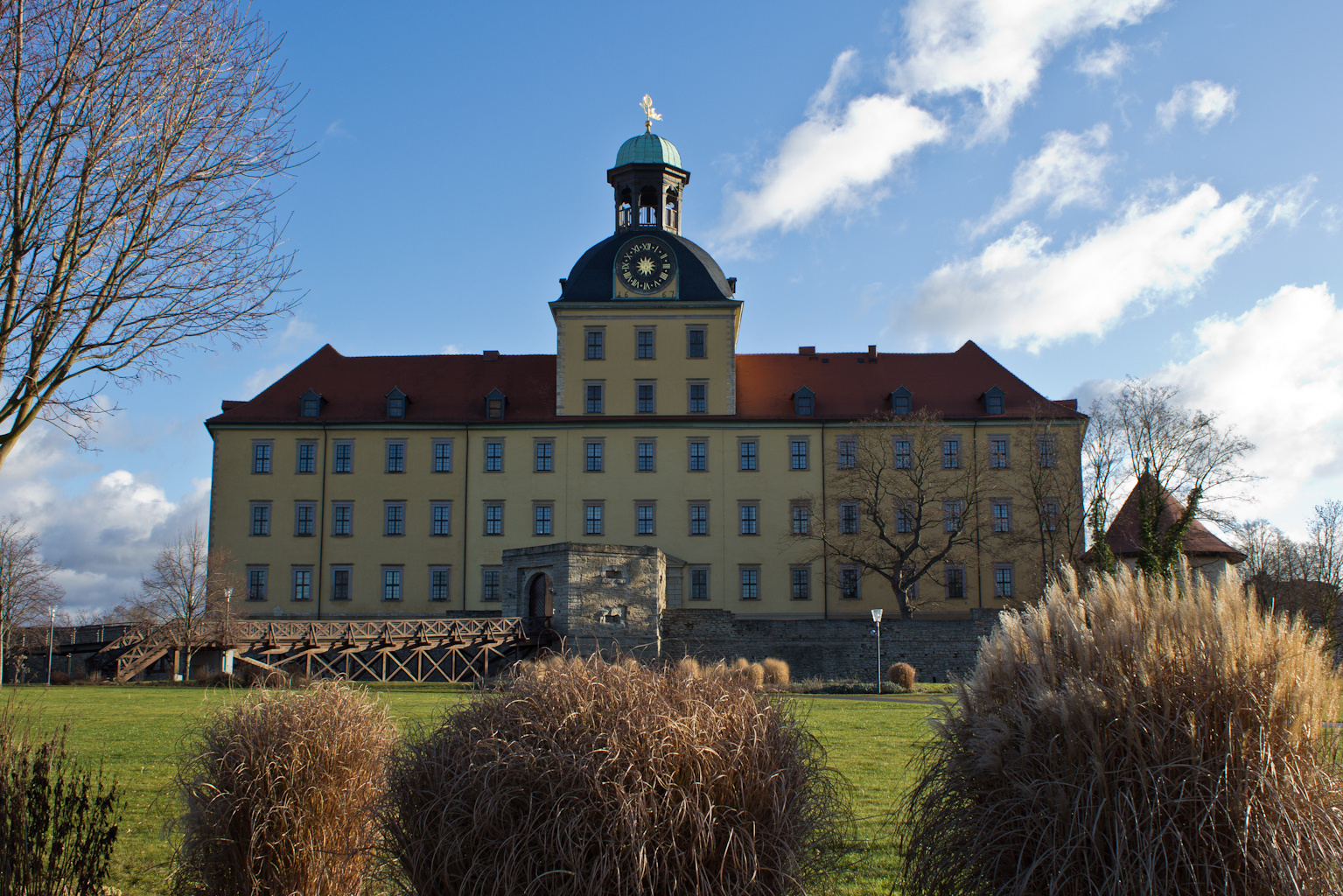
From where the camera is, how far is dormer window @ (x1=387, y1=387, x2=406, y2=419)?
45.9 metres

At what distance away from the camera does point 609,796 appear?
15.5 ft

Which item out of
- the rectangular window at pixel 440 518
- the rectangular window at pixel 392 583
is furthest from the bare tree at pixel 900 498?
the rectangular window at pixel 392 583

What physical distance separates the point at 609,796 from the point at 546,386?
143ft

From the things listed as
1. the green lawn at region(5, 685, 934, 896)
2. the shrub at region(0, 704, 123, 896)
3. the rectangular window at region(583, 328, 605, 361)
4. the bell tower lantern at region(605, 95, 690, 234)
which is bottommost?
the green lawn at region(5, 685, 934, 896)

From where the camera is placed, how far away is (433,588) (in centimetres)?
4412

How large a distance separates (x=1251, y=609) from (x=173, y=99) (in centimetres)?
754

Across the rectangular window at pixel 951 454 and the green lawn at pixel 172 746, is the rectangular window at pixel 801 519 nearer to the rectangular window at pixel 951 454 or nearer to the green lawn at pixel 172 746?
the rectangular window at pixel 951 454

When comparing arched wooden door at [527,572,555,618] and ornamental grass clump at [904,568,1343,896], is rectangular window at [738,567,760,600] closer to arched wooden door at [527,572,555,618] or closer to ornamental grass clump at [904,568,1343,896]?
arched wooden door at [527,572,555,618]

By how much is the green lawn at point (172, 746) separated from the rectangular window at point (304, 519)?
1830cm

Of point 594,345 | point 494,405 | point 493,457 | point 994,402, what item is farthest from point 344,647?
point 994,402

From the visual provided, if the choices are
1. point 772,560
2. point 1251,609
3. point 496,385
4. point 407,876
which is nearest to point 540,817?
point 407,876

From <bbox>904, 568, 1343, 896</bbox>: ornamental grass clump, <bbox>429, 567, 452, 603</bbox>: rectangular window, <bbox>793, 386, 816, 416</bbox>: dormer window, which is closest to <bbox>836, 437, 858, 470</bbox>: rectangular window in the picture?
<bbox>793, 386, 816, 416</bbox>: dormer window

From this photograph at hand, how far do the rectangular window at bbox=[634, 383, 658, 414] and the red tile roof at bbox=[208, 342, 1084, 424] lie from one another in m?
3.77

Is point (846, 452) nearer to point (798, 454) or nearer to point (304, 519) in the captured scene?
point (798, 454)
